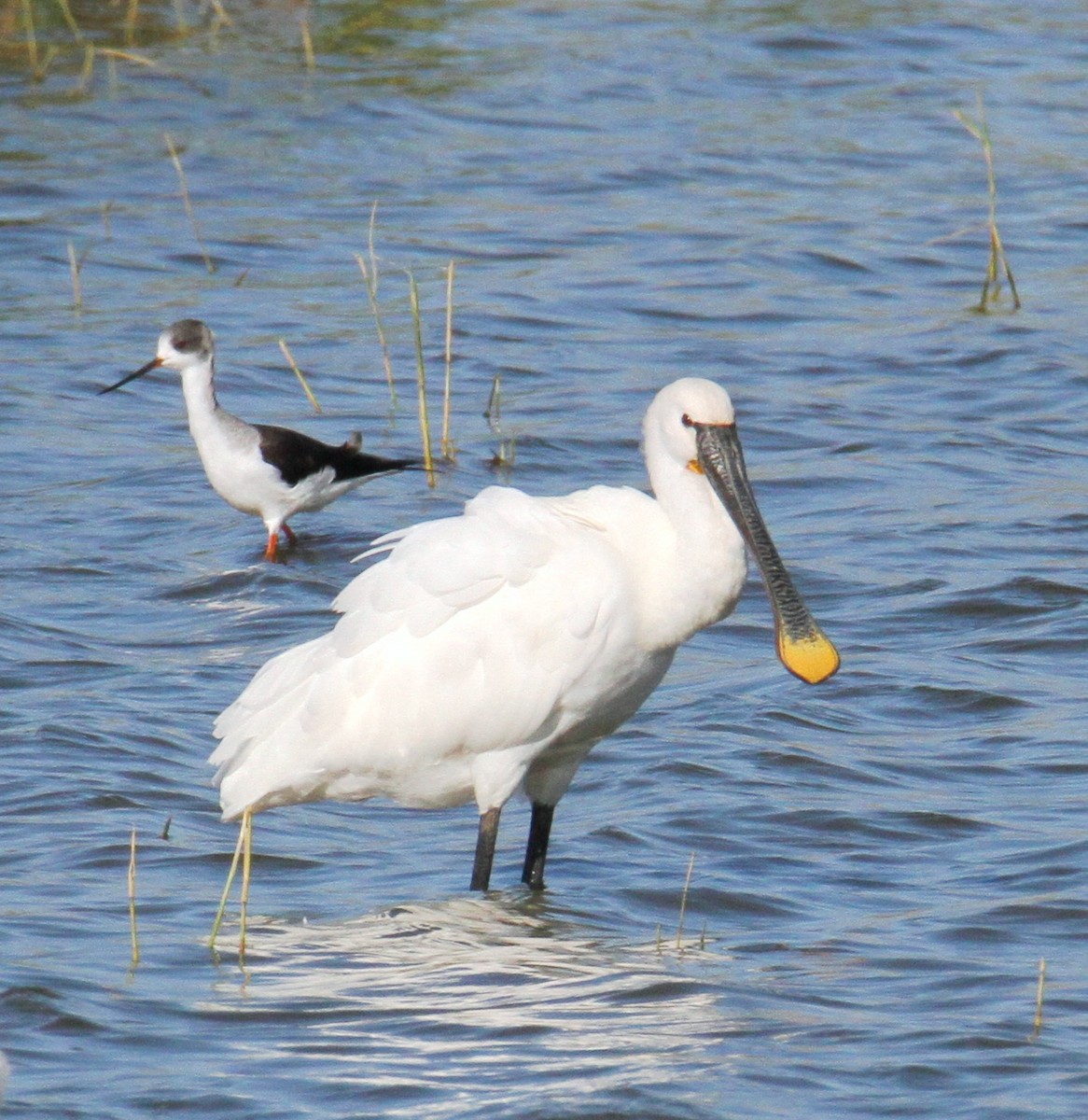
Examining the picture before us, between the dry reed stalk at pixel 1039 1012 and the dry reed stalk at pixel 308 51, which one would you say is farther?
the dry reed stalk at pixel 308 51

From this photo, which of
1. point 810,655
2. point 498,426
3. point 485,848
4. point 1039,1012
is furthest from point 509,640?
point 498,426

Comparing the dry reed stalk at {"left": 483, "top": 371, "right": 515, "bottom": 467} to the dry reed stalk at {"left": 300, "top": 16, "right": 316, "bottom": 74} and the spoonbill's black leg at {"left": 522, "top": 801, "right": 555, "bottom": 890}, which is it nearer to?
the spoonbill's black leg at {"left": 522, "top": 801, "right": 555, "bottom": 890}

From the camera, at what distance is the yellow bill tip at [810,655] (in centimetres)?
696

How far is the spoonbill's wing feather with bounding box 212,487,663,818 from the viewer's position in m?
6.40

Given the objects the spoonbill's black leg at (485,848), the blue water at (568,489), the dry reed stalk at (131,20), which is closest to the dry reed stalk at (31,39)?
the blue water at (568,489)

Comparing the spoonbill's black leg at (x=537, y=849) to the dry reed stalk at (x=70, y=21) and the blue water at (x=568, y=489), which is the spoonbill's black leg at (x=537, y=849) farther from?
the dry reed stalk at (x=70, y=21)

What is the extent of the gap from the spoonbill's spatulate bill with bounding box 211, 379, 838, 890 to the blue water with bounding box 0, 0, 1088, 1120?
36 cm

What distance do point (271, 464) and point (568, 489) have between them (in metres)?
1.54

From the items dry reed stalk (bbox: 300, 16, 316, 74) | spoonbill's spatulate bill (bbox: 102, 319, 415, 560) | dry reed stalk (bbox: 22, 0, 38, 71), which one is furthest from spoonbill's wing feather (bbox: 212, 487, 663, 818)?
dry reed stalk (bbox: 300, 16, 316, 74)

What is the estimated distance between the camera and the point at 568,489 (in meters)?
11.3

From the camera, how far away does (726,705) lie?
337 inches

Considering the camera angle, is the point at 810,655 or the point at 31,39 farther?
the point at 31,39

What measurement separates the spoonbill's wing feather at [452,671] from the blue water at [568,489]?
364 mm

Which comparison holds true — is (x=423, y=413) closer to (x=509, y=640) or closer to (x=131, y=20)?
(x=509, y=640)
